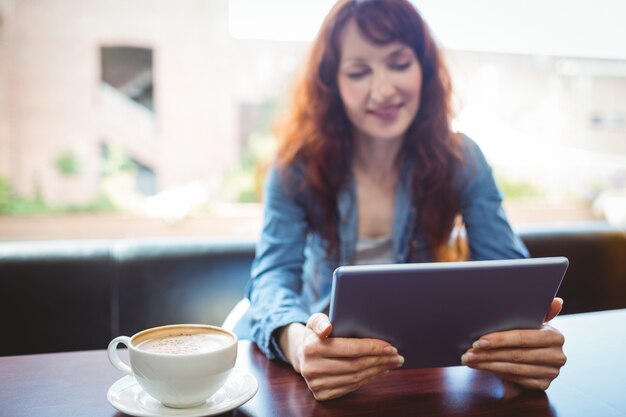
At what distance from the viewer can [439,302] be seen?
2.19ft

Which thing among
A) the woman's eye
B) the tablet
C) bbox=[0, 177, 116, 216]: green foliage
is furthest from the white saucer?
bbox=[0, 177, 116, 216]: green foliage

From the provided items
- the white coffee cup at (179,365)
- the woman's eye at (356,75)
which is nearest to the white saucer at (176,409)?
the white coffee cup at (179,365)

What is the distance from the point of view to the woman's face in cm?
126

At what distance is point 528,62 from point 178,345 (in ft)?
25.3

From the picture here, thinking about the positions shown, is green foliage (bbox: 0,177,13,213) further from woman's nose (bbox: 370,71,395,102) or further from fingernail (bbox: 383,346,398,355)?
fingernail (bbox: 383,346,398,355)

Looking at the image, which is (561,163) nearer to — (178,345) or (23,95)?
(23,95)

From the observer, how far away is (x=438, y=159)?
1.37 m

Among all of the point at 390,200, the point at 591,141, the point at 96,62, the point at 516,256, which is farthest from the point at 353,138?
the point at 591,141

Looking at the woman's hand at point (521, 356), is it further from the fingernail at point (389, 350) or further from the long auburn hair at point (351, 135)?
the long auburn hair at point (351, 135)

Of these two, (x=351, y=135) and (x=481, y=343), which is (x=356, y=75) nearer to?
(x=351, y=135)

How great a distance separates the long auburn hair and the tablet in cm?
63

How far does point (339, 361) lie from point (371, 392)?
7 centimetres

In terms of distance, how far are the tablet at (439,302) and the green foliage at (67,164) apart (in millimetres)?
6384

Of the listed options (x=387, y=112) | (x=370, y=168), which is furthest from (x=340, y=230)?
(x=387, y=112)
